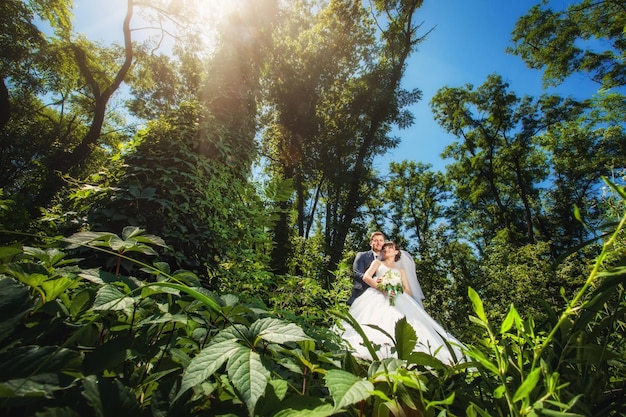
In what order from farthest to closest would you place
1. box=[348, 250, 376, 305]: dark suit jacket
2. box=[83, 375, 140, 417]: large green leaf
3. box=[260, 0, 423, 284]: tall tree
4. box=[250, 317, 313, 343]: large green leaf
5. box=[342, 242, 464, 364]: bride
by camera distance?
1. box=[260, 0, 423, 284]: tall tree
2. box=[348, 250, 376, 305]: dark suit jacket
3. box=[342, 242, 464, 364]: bride
4. box=[250, 317, 313, 343]: large green leaf
5. box=[83, 375, 140, 417]: large green leaf

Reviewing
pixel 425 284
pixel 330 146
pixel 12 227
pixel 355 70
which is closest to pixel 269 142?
pixel 330 146

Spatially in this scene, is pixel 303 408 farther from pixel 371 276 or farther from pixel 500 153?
pixel 500 153

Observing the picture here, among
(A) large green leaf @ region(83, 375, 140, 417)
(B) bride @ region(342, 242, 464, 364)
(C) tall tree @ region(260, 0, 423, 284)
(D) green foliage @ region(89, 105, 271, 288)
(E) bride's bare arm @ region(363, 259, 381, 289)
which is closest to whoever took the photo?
(A) large green leaf @ region(83, 375, 140, 417)

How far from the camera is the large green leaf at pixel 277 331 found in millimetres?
480

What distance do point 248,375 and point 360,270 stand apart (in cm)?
732

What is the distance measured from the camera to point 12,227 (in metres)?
3.56

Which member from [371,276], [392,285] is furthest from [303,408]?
[371,276]

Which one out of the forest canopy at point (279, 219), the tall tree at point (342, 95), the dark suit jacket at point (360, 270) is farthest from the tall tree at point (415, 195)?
the dark suit jacket at point (360, 270)

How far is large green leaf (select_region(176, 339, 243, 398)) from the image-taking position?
0.39 meters

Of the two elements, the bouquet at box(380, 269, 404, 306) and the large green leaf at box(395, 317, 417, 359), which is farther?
the bouquet at box(380, 269, 404, 306)

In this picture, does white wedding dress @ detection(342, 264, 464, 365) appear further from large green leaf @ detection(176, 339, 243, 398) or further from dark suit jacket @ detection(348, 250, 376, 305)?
large green leaf @ detection(176, 339, 243, 398)

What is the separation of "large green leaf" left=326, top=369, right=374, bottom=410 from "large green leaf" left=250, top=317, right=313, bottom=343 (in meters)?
0.08

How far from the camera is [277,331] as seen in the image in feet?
1.69

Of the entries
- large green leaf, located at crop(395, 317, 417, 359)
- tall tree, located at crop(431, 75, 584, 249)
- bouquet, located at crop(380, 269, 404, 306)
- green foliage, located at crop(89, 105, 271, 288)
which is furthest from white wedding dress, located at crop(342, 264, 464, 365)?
tall tree, located at crop(431, 75, 584, 249)
